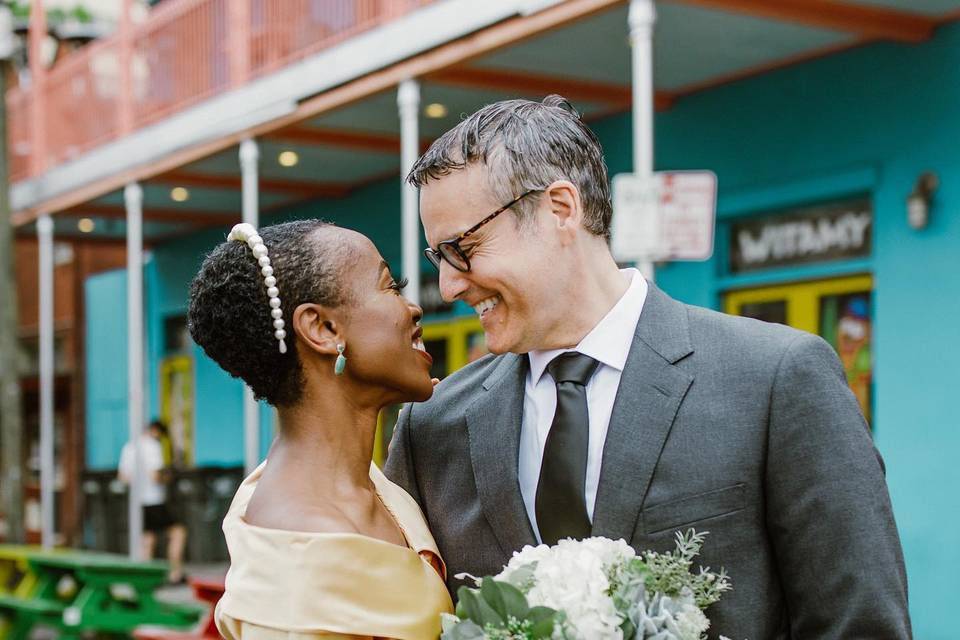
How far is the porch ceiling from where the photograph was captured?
7656mm

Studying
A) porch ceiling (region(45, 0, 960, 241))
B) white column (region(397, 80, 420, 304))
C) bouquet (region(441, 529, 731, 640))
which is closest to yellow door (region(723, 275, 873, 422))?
porch ceiling (region(45, 0, 960, 241))

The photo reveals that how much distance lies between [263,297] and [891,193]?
6557 millimetres

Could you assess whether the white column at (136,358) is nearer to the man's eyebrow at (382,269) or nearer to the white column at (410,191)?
the white column at (410,191)

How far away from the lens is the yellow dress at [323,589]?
2.40m

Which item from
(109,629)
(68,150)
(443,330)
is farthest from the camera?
(68,150)

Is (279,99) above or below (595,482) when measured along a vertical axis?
above

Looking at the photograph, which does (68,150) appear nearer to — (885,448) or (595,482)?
(885,448)

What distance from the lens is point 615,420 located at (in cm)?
249

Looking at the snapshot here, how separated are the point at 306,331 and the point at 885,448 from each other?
6.49 m

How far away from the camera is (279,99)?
10328 millimetres

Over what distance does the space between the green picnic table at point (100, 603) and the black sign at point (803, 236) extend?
489cm

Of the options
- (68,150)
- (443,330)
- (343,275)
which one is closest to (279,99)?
(443,330)

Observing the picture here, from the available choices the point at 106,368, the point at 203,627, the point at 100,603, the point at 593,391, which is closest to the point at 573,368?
the point at 593,391

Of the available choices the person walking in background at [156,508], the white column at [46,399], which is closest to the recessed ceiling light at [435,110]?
the white column at [46,399]
